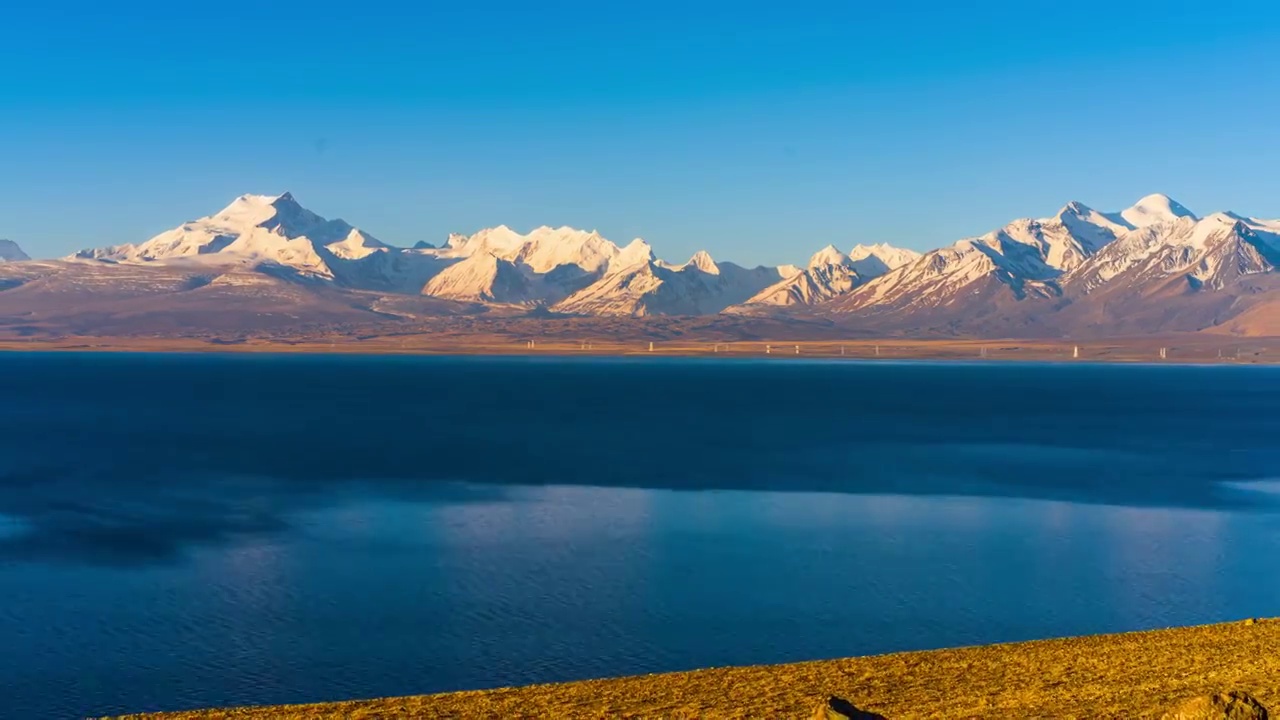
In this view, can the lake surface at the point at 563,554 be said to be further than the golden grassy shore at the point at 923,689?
Yes

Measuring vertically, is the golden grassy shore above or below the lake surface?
above

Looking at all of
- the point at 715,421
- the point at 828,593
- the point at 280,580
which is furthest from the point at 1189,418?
the point at 280,580

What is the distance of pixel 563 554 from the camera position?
2287 inches

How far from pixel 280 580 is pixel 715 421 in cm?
10200

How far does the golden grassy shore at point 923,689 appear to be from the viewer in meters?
27.7

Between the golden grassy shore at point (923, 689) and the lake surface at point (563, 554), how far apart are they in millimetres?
5850

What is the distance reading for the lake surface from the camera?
131ft

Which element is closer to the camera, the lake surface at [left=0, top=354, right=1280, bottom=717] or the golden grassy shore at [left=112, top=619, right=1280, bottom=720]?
the golden grassy shore at [left=112, top=619, right=1280, bottom=720]

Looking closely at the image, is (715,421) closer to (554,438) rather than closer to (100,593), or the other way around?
(554,438)

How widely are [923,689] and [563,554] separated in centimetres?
2984

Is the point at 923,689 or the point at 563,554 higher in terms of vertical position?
the point at 923,689

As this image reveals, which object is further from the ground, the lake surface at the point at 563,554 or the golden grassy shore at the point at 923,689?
the golden grassy shore at the point at 923,689

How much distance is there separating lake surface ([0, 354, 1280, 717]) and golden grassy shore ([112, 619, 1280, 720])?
230 inches

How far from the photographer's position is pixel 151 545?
60.9 metres
